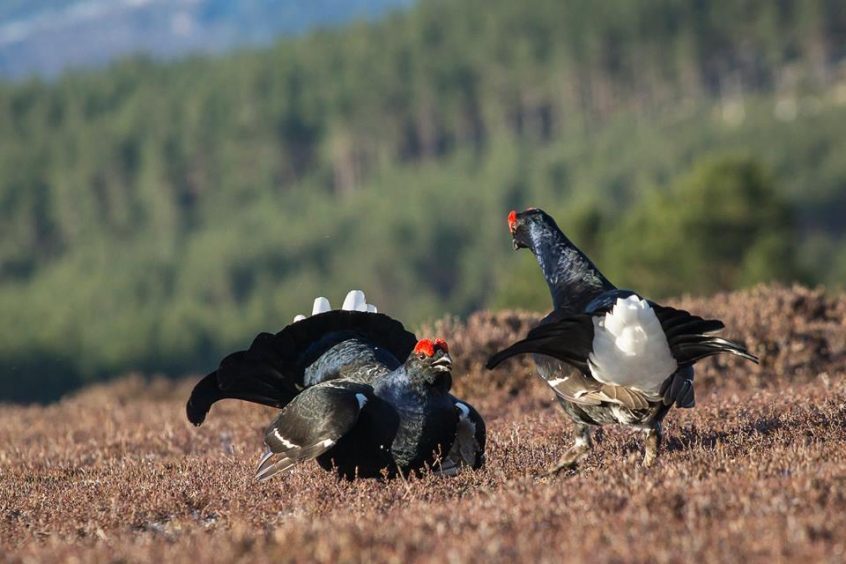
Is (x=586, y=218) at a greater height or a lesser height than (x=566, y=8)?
lesser

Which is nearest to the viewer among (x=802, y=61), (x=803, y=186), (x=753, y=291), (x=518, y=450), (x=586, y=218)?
(x=518, y=450)

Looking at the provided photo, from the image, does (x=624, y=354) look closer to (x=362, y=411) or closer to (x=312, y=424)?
Result: (x=362, y=411)

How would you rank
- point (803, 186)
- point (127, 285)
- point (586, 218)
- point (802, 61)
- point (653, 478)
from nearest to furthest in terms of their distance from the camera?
point (653, 478) → point (586, 218) → point (803, 186) → point (127, 285) → point (802, 61)

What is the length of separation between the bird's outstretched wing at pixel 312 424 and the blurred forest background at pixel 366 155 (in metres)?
51.3

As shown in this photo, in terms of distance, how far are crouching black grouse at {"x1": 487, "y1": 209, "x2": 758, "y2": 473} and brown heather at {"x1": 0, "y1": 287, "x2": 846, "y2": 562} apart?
12.7 inches

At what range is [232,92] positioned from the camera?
385 feet

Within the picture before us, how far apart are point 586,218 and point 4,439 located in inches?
1317

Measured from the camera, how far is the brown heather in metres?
4.71

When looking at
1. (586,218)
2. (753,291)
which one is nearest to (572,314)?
(753,291)

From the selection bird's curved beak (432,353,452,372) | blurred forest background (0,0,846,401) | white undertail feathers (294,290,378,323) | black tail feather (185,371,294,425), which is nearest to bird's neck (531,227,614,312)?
bird's curved beak (432,353,452,372)

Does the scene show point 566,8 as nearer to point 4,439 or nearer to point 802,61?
point 802,61

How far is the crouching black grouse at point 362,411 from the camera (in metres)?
7.20

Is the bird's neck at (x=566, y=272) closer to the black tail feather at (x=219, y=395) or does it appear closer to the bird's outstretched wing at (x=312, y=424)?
the bird's outstretched wing at (x=312, y=424)

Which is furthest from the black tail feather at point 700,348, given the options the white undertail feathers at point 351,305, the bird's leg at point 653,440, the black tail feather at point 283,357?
the white undertail feathers at point 351,305
